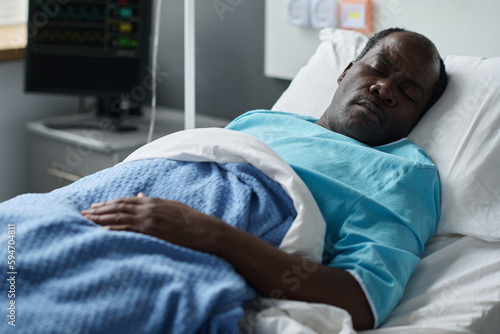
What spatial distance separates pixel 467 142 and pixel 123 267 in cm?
83

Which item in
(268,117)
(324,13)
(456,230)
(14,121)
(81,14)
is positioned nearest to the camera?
(456,230)

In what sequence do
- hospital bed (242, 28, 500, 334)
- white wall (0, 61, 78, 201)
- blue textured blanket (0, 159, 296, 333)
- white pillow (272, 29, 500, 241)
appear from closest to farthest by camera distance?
blue textured blanket (0, 159, 296, 333) → hospital bed (242, 28, 500, 334) → white pillow (272, 29, 500, 241) → white wall (0, 61, 78, 201)

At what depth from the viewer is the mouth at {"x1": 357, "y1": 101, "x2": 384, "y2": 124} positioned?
56.2 inches

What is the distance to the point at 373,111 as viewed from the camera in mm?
1437

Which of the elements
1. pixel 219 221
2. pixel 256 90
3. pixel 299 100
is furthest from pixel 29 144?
pixel 219 221

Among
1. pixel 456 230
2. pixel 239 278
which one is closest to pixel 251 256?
pixel 239 278

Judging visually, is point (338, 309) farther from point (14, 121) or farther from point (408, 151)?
point (14, 121)

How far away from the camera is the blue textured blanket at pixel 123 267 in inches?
36.1

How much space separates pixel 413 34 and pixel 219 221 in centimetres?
76

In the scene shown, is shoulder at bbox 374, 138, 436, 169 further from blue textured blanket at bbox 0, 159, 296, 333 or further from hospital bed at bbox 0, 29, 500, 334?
blue textured blanket at bbox 0, 159, 296, 333

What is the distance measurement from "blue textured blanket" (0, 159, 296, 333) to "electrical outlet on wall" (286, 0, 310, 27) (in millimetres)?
1028

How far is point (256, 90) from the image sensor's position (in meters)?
2.39

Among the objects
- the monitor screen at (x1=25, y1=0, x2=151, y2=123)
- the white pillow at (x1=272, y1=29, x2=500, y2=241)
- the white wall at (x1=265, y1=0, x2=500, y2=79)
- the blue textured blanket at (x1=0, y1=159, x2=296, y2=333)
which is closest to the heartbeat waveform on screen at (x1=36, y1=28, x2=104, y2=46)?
the monitor screen at (x1=25, y1=0, x2=151, y2=123)

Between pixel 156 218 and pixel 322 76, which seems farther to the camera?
pixel 322 76
